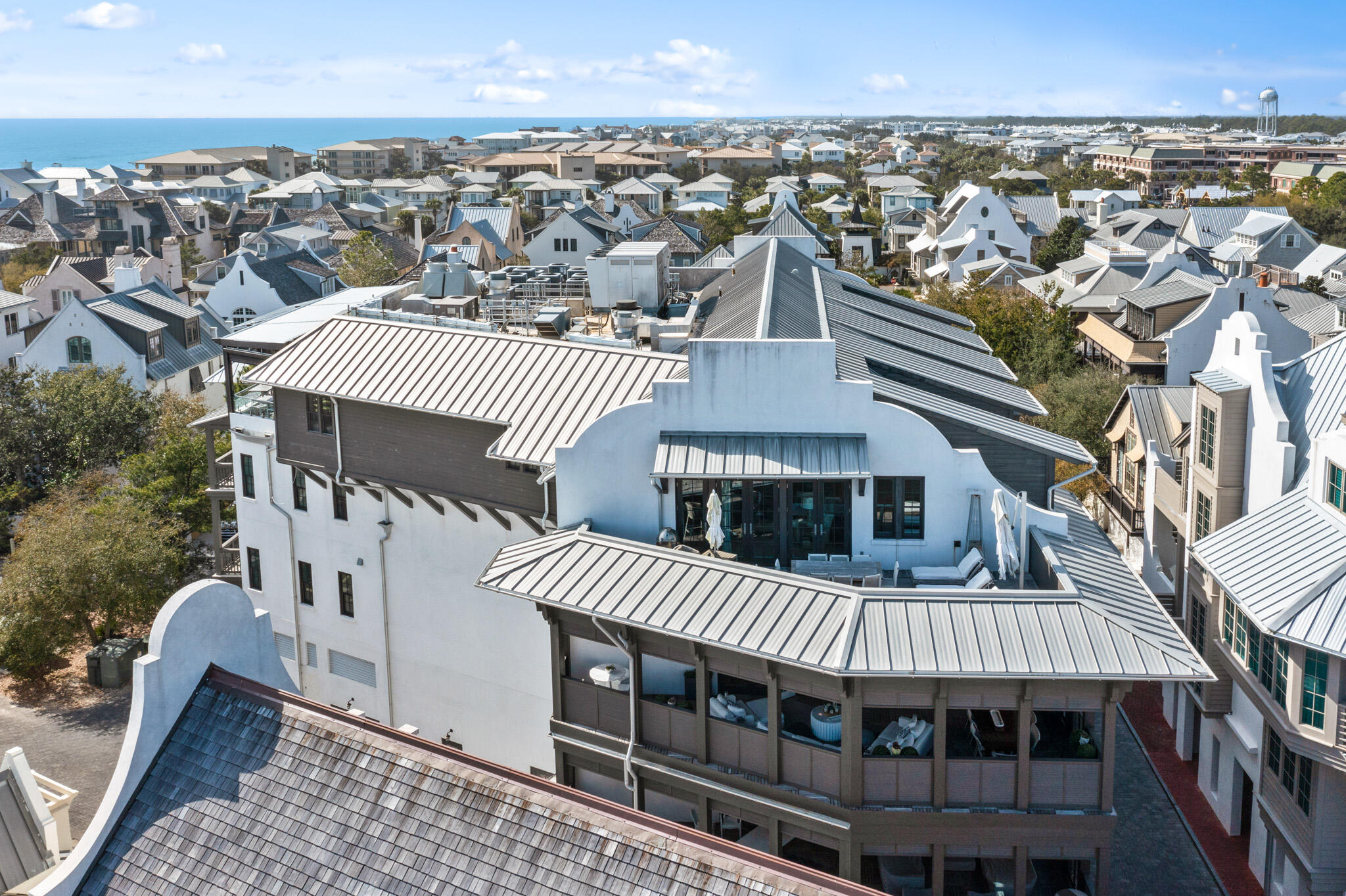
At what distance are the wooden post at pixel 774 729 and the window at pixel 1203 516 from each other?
1413 centimetres

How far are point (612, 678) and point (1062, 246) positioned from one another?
92.9 meters

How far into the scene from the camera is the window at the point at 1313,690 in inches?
847

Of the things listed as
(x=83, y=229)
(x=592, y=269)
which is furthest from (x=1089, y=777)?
(x=83, y=229)

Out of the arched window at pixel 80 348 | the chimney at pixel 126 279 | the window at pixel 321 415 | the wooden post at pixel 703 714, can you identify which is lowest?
the wooden post at pixel 703 714

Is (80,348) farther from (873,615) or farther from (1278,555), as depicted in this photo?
(1278,555)

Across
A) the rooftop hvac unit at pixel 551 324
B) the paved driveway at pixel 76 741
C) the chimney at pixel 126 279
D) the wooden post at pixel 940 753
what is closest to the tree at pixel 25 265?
the chimney at pixel 126 279

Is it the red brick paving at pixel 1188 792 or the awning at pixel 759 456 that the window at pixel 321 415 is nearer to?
the awning at pixel 759 456

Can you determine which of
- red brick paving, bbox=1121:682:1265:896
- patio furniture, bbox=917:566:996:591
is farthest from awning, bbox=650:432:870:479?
red brick paving, bbox=1121:682:1265:896

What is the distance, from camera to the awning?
22.8m

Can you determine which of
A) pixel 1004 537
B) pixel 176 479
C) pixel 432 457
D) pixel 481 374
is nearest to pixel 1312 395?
pixel 1004 537

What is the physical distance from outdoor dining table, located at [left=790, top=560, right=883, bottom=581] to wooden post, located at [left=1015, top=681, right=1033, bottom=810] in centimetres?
462

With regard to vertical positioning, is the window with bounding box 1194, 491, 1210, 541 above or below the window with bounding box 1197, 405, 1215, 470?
below

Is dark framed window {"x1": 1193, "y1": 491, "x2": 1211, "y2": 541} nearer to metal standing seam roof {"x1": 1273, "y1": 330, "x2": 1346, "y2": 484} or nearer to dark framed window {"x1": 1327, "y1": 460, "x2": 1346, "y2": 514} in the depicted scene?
metal standing seam roof {"x1": 1273, "y1": 330, "x2": 1346, "y2": 484}

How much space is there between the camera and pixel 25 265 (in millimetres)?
101375
